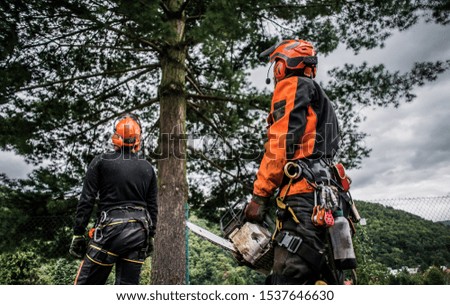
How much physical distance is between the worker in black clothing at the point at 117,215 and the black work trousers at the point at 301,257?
1855 mm

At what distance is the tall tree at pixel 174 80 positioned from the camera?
6.08m

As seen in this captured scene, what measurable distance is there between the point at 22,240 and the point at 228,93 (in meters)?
5.61

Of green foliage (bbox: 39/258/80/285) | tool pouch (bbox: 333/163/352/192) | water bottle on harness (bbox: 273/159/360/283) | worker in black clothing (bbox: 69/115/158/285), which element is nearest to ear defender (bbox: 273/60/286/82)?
water bottle on harness (bbox: 273/159/360/283)

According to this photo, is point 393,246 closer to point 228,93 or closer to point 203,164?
point 203,164

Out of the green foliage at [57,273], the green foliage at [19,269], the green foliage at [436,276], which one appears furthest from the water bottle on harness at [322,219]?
the green foliage at [19,269]

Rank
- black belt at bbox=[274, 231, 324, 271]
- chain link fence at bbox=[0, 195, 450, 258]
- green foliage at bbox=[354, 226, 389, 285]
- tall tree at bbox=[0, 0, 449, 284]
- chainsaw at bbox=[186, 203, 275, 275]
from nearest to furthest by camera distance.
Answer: black belt at bbox=[274, 231, 324, 271], chainsaw at bbox=[186, 203, 275, 275], tall tree at bbox=[0, 0, 449, 284], chain link fence at bbox=[0, 195, 450, 258], green foliage at bbox=[354, 226, 389, 285]

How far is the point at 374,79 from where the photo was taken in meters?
7.52

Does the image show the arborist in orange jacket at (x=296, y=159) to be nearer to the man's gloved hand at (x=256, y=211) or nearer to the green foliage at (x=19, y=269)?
the man's gloved hand at (x=256, y=211)

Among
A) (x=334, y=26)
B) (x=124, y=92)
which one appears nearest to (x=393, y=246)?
(x=334, y=26)

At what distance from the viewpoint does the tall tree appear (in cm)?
608

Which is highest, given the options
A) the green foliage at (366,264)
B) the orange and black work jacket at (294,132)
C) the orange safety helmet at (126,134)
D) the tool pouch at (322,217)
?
the orange safety helmet at (126,134)

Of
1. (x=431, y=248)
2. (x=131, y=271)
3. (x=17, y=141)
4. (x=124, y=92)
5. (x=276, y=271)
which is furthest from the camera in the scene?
(x=431, y=248)

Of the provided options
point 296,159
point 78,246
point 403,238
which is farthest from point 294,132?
point 403,238

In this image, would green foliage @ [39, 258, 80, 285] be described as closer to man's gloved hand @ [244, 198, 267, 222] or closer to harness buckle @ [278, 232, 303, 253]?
man's gloved hand @ [244, 198, 267, 222]
